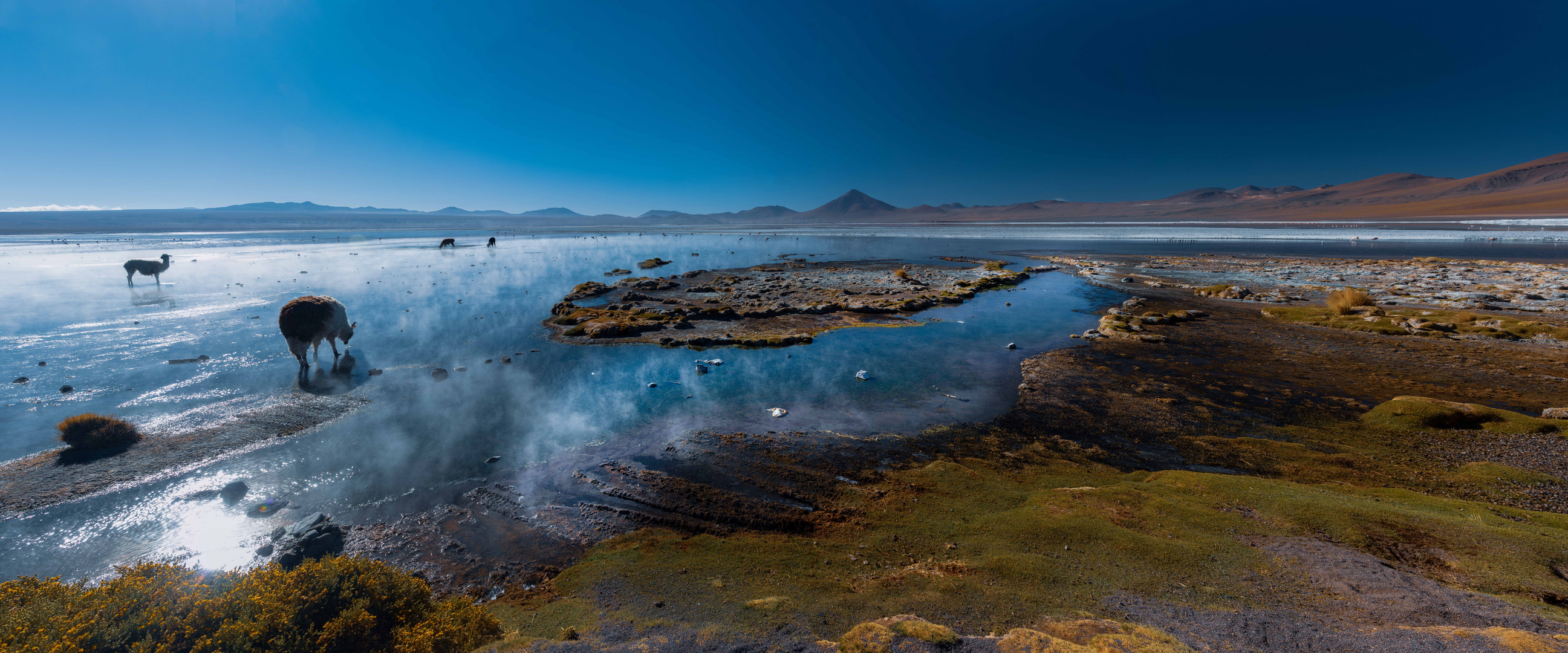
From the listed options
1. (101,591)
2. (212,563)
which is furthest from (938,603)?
(212,563)

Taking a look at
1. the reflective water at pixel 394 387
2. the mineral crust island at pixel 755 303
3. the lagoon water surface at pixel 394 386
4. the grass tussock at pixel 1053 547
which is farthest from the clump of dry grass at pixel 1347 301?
the grass tussock at pixel 1053 547

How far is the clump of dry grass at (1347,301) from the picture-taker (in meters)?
20.4

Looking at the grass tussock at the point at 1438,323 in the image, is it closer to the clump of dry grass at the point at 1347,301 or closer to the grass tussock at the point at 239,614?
the clump of dry grass at the point at 1347,301

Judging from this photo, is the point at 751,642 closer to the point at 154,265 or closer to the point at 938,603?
the point at 938,603

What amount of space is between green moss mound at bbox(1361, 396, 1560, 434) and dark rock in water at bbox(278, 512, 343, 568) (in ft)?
57.8

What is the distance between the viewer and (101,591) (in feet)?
11.5

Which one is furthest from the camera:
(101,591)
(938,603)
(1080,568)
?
(1080,568)

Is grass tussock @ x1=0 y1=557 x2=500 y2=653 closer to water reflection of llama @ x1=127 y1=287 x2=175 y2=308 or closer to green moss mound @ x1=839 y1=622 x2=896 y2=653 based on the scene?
green moss mound @ x1=839 y1=622 x2=896 y2=653

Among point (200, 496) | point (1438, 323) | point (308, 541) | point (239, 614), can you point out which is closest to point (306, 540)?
point (308, 541)

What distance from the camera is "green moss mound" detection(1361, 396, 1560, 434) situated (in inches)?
355

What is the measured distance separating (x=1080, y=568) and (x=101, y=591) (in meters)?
8.20

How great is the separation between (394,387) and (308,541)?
24.6ft

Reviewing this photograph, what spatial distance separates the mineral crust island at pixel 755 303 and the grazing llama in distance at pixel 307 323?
6.30m

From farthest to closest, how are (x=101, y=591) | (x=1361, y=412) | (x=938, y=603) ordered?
(x=1361, y=412) < (x=938, y=603) < (x=101, y=591)
